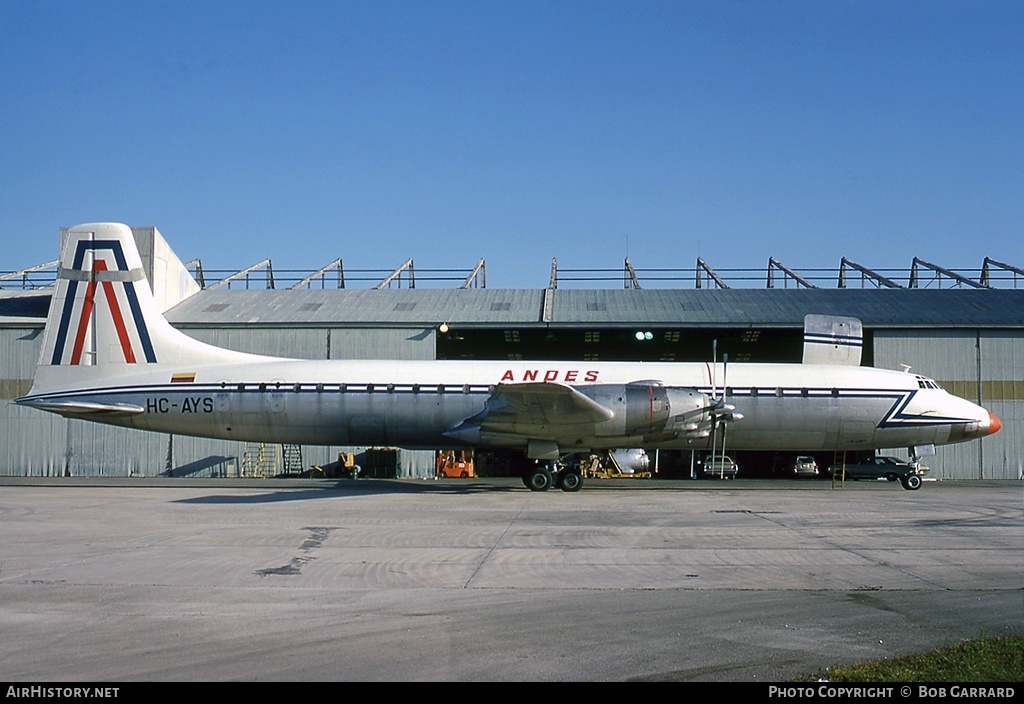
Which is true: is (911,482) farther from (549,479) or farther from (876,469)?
(549,479)

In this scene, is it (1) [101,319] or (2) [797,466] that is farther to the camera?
(2) [797,466]

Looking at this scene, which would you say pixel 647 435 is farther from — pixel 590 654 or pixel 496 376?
pixel 590 654

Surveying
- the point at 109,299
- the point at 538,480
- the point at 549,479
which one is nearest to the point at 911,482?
the point at 549,479

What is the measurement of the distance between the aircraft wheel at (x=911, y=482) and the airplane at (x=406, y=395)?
3.52ft

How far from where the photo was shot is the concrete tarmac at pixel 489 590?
7098 mm

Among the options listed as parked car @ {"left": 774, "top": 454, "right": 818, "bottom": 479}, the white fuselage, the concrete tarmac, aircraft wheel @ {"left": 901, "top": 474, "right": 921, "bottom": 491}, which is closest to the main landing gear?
the white fuselage

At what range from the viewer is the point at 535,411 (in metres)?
23.5

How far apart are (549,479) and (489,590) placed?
1524 cm

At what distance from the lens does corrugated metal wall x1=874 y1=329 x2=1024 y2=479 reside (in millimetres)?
35844

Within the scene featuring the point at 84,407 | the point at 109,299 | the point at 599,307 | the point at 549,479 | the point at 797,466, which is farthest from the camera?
the point at 797,466

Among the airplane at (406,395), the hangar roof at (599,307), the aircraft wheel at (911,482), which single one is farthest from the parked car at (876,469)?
the airplane at (406,395)

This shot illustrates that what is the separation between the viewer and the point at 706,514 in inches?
726

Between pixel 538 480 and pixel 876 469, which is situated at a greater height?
pixel 538 480

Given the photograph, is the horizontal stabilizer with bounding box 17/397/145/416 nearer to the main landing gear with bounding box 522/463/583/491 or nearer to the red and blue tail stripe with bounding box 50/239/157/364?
the red and blue tail stripe with bounding box 50/239/157/364
